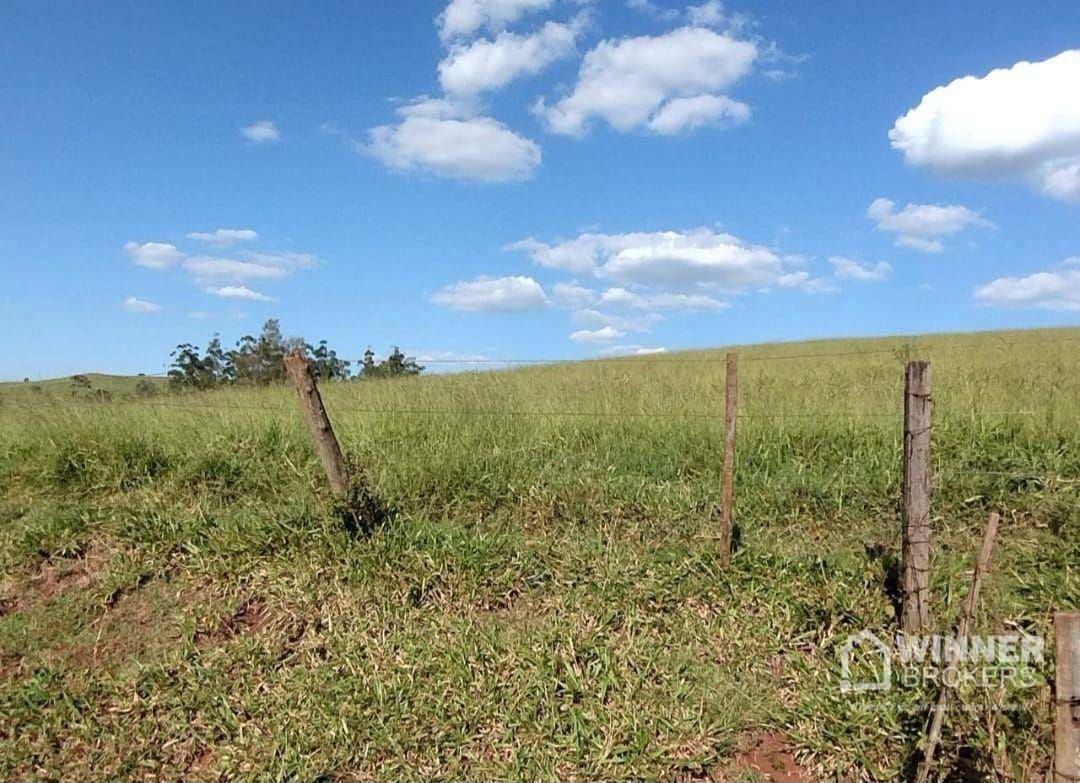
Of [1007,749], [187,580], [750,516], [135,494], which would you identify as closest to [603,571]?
[750,516]

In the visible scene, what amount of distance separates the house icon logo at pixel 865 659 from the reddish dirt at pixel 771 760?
478 millimetres

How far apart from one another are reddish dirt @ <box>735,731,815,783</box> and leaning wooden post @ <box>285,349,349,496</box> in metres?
3.09

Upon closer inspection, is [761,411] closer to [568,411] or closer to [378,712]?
[568,411]

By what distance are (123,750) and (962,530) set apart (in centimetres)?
546

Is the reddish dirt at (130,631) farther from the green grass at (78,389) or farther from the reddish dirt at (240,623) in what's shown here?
the green grass at (78,389)

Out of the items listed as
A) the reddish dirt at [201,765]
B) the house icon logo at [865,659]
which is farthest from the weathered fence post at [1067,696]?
the reddish dirt at [201,765]

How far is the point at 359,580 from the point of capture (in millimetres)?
4125

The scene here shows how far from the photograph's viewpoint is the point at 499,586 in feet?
13.6

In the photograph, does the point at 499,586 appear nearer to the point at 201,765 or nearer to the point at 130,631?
the point at 201,765

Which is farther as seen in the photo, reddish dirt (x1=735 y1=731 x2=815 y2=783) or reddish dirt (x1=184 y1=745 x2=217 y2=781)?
reddish dirt (x1=184 y1=745 x2=217 y2=781)

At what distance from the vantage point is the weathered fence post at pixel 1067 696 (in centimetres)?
224

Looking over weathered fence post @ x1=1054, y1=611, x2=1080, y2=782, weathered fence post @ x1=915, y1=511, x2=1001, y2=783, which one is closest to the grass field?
weathered fence post @ x1=915, y1=511, x2=1001, y2=783

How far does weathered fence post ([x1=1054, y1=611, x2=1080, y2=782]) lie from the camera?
224 centimetres

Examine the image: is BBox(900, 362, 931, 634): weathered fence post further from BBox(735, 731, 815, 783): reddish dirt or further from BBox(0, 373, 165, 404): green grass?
BBox(0, 373, 165, 404): green grass
